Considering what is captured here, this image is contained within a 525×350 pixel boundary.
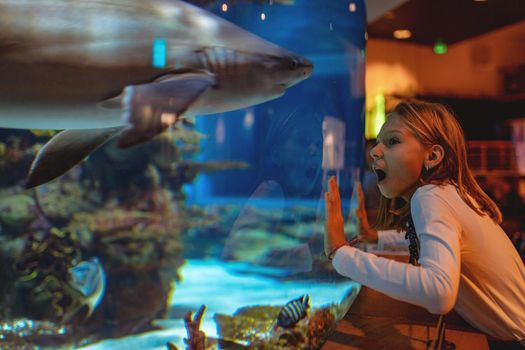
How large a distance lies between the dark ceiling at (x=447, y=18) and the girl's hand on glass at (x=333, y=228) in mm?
5516

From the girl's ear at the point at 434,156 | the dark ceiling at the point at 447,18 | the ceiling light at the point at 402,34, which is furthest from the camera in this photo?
the ceiling light at the point at 402,34

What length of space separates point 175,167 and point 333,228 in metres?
0.46

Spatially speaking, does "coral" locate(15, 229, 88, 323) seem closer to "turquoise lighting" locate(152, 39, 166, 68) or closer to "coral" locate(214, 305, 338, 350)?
"coral" locate(214, 305, 338, 350)

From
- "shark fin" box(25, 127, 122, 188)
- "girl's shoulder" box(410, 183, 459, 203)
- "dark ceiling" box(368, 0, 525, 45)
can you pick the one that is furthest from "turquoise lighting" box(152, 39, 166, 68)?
"dark ceiling" box(368, 0, 525, 45)

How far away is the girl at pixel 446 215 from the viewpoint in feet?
3.20

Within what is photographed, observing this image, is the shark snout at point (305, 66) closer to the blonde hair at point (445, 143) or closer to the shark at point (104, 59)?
the shark at point (104, 59)

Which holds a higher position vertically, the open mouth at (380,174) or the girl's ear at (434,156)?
the girl's ear at (434,156)

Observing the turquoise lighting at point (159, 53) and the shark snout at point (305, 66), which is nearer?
the turquoise lighting at point (159, 53)

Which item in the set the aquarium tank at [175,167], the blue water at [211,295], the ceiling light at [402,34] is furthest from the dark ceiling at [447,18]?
the blue water at [211,295]

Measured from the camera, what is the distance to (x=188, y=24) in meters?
0.90

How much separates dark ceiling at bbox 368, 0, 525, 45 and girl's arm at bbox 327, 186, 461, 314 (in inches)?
220

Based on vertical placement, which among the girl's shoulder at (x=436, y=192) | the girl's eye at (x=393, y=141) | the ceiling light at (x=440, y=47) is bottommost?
the girl's shoulder at (x=436, y=192)

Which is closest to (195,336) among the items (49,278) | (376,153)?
(376,153)

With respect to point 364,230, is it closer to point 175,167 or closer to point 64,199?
point 175,167
